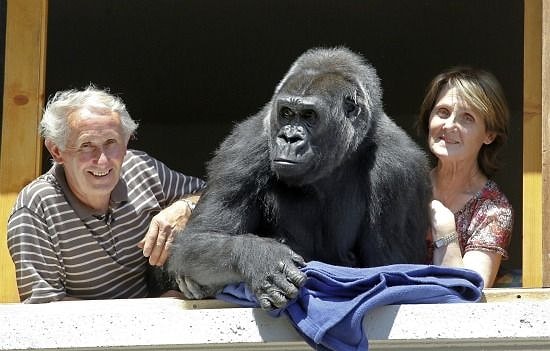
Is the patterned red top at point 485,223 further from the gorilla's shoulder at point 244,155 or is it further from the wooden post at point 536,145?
the gorilla's shoulder at point 244,155

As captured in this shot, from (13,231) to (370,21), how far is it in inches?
115

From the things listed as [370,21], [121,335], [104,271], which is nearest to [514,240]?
[370,21]

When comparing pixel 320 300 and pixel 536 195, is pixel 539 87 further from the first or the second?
pixel 320 300

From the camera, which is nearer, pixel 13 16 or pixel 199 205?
pixel 199 205

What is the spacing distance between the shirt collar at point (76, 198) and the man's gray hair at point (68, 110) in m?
0.09

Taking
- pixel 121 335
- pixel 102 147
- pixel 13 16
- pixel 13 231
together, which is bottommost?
pixel 121 335

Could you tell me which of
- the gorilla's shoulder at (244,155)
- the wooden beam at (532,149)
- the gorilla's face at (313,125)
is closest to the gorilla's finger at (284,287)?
the gorilla's face at (313,125)

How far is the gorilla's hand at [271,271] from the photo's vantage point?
363cm

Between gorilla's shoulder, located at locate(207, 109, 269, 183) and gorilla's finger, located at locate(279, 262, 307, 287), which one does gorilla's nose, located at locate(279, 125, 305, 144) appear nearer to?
gorilla's shoulder, located at locate(207, 109, 269, 183)

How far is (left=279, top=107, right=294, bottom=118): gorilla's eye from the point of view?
4.12m

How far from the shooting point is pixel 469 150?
468cm

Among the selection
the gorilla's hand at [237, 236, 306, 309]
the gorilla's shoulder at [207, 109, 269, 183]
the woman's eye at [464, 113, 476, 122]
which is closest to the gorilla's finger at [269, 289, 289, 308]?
the gorilla's hand at [237, 236, 306, 309]

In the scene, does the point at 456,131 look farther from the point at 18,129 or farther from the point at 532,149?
the point at 18,129

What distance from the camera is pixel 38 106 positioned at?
15.0ft
